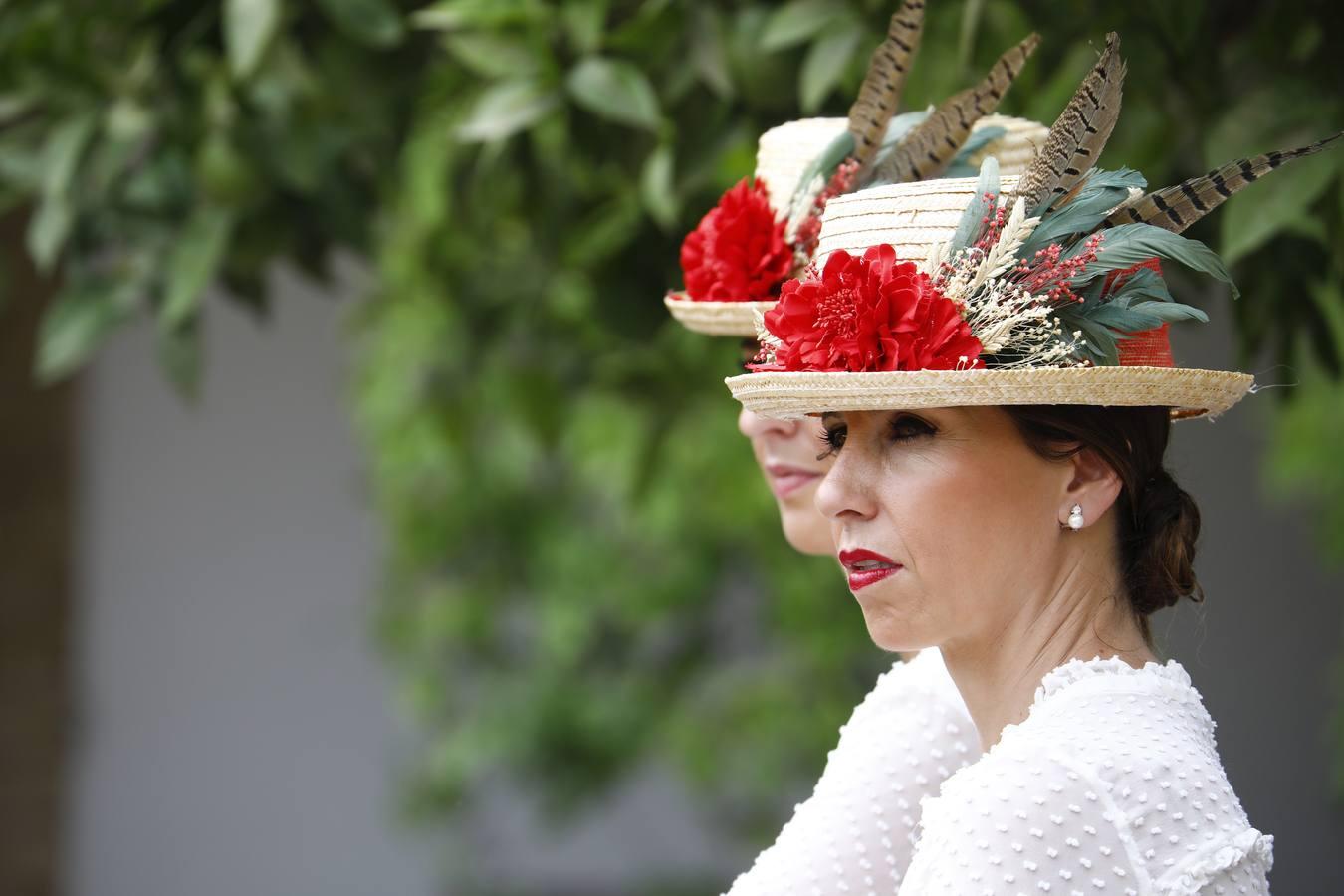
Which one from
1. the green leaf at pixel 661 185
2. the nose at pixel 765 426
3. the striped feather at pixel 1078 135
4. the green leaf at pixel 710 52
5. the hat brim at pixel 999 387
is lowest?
the nose at pixel 765 426

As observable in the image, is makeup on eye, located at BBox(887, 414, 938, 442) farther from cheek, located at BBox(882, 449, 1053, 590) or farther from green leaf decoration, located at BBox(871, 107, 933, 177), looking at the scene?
green leaf decoration, located at BBox(871, 107, 933, 177)

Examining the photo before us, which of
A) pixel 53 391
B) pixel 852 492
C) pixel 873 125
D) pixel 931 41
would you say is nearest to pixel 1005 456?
pixel 852 492

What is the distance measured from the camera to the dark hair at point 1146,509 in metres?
1.25

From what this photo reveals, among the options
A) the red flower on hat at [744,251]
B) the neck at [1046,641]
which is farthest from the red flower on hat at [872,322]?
the red flower on hat at [744,251]

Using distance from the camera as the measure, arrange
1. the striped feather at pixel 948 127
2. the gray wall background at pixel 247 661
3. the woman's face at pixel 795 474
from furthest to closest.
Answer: the gray wall background at pixel 247 661
the woman's face at pixel 795 474
the striped feather at pixel 948 127

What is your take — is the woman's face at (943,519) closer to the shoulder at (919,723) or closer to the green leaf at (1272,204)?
the shoulder at (919,723)

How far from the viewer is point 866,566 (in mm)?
1267

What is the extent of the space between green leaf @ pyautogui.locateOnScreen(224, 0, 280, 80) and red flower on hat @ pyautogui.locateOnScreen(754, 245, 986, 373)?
0.97m

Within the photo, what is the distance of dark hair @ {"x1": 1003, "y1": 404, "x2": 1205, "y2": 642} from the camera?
1.25m

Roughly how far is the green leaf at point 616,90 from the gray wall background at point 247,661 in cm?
293

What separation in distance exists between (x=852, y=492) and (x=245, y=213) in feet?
4.26

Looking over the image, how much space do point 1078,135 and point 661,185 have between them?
2.82 ft

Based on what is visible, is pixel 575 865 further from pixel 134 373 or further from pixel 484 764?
pixel 134 373

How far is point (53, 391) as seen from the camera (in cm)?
483
